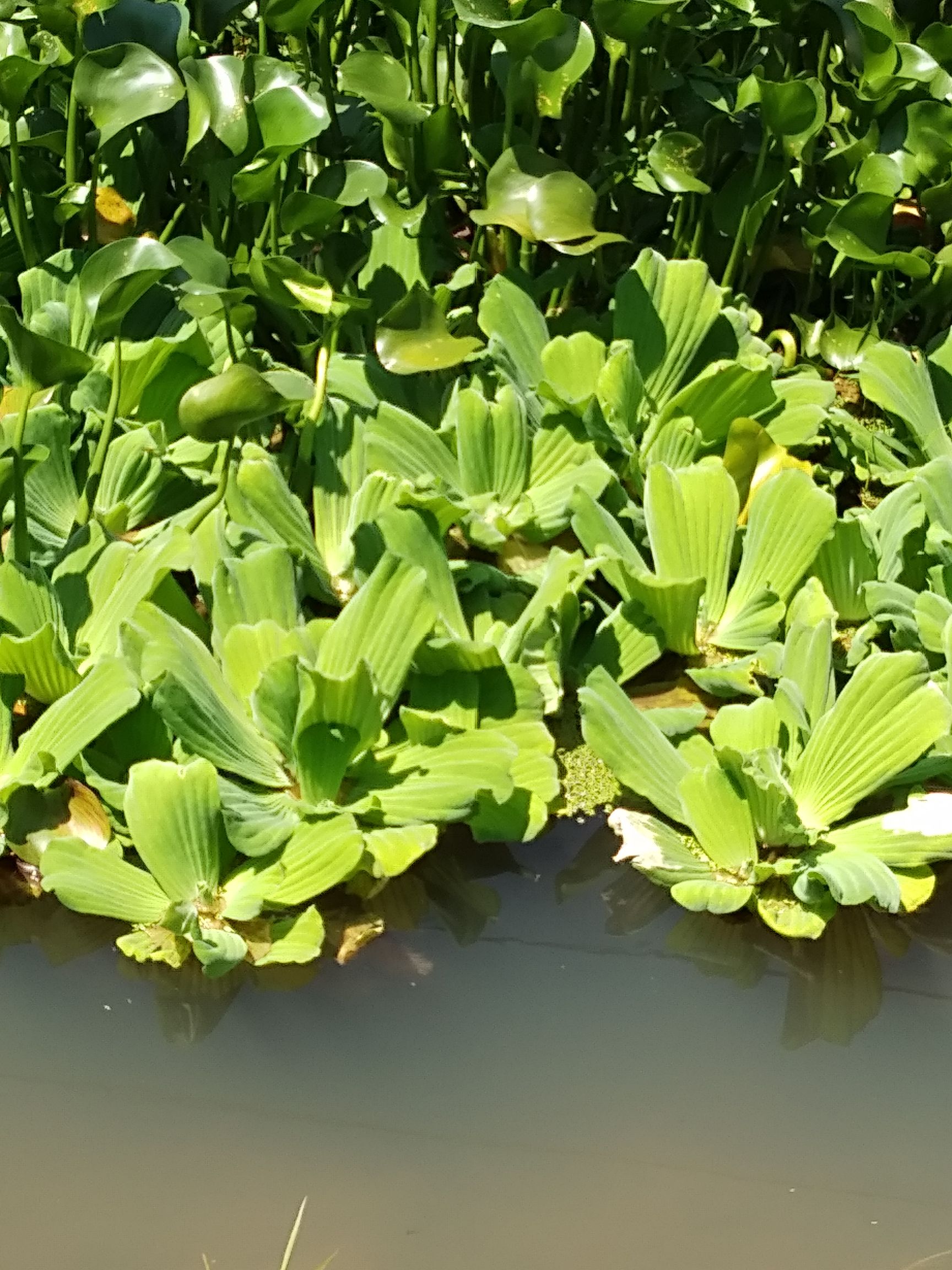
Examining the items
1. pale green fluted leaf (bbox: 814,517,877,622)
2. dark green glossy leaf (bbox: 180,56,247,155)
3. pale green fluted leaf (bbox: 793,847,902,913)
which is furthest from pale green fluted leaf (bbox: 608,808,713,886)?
dark green glossy leaf (bbox: 180,56,247,155)

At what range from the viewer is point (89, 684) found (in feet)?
4.89

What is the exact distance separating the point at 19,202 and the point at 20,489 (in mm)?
596

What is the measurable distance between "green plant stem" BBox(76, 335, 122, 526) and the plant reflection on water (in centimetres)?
51

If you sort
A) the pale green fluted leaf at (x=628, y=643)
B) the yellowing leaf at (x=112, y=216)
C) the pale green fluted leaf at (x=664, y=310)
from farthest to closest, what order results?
the yellowing leaf at (x=112, y=216) → the pale green fluted leaf at (x=664, y=310) → the pale green fluted leaf at (x=628, y=643)

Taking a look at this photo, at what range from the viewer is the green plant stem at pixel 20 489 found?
5.17 feet

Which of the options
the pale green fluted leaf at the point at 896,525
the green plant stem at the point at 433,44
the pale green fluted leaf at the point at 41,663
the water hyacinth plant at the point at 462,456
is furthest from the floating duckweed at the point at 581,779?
the green plant stem at the point at 433,44

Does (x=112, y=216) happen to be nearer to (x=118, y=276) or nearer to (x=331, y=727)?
(x=118, y=276)

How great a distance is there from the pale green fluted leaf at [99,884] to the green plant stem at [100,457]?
534mm

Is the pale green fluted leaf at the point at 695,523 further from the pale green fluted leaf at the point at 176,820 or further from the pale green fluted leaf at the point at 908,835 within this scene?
the pale green fluted leaf at the point at 176,820

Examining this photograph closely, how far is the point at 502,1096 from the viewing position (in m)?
1.31

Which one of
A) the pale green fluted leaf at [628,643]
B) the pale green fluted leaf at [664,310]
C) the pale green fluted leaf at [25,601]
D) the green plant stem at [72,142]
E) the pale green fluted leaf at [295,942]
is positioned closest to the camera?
the pale green fluted leaf at [295,942]

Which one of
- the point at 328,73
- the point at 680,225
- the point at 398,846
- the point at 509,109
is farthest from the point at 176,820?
the point at 680,225

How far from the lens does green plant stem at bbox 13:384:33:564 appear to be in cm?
158

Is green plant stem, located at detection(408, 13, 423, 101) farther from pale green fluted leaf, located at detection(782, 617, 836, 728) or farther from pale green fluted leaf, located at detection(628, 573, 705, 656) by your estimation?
pale green fluted leaf, located at detection(782, 617, 836, 728)
